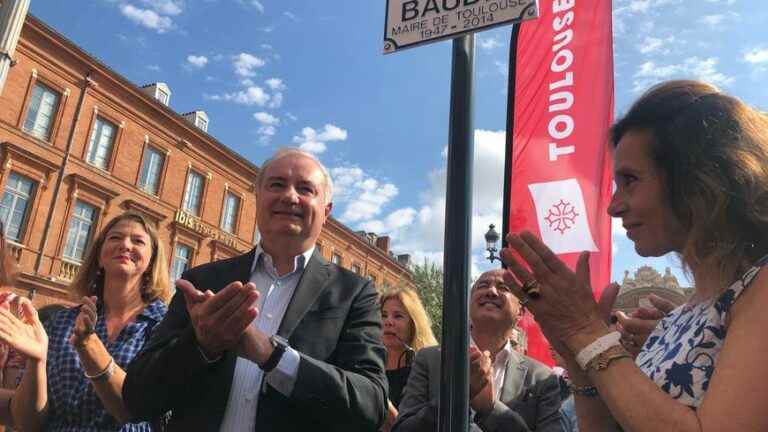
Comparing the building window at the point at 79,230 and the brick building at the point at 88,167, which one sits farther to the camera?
the building window at the point at 79,230

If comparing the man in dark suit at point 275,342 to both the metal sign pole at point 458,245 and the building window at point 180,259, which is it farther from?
the building window at point 180,259

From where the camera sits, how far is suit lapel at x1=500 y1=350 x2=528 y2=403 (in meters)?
3.20

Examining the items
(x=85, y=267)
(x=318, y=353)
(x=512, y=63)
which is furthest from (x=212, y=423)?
(x=512, y=63)

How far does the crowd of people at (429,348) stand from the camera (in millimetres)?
1504

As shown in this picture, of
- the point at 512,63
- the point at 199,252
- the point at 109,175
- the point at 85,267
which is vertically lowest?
the point at 85,267

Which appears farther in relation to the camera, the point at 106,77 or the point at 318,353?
the point at 106,77

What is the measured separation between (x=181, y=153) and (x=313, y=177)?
2359 centimetres

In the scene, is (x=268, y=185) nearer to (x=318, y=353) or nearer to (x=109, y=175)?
(x=318, y=353)

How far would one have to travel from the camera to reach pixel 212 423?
2.06 metres

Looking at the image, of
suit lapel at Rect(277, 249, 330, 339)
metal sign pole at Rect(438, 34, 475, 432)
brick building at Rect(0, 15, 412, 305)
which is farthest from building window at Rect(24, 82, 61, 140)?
metal sign pole at Rect(438, 34, 475, 432)

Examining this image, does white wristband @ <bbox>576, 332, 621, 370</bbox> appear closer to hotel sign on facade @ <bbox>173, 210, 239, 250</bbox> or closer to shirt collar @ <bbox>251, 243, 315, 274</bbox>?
shirt collar @ <bbox>251, 243, 315, 274</bbox>

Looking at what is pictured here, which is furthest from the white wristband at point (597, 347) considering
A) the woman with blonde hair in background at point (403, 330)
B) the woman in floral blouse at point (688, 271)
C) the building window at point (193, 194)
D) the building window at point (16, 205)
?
the building window at point (193, 194)

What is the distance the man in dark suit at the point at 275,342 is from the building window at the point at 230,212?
2530 cm

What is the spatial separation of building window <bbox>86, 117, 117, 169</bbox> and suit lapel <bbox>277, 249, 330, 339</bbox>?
21.1 metres
